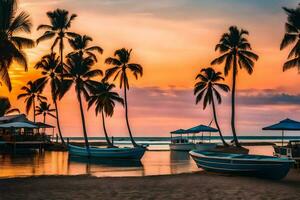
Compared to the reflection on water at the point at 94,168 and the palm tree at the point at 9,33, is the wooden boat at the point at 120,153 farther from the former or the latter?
the palm tree at the point at 9,33

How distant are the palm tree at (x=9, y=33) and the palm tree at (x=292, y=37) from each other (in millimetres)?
25828

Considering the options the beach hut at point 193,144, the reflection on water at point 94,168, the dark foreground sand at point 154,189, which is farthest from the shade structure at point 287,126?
the beach hut at point 193,144

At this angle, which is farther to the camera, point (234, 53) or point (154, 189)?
point (234, 53)

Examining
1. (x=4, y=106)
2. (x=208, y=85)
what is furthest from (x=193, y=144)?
(x=4, y=106)

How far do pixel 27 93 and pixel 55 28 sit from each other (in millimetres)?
34456

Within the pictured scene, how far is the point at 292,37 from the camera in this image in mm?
43656

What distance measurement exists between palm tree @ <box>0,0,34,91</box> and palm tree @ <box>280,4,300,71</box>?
25.8 meters

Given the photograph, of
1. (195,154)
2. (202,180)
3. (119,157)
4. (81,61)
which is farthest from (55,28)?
(202,180)

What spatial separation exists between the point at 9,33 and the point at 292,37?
28.1 metres

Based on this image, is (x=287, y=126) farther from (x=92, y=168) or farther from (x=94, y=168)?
(x=92, y=168)

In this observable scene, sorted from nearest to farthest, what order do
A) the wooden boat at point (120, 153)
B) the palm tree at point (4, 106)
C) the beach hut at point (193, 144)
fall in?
the wooden boat at point (120, 153), the beach hut at point (193, 144), the palm tree at point (4, 106)

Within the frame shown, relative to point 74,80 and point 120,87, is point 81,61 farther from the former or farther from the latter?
point 120,87

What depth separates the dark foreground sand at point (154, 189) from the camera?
16781 mm

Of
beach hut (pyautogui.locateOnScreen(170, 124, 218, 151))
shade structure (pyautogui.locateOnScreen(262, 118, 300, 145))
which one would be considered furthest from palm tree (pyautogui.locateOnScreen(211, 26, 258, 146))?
shade structure (pyautogui.locateOnScreen(262, 118, 300, 145))
